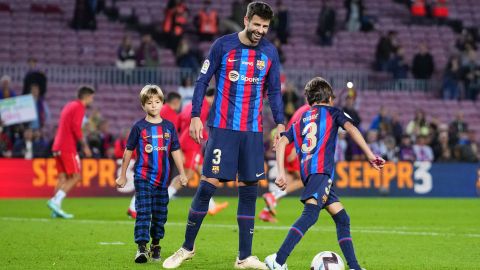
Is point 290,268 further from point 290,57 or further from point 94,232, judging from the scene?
point 290,57

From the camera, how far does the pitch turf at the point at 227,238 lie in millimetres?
10500

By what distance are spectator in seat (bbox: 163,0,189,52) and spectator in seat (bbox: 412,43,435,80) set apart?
22.5ft

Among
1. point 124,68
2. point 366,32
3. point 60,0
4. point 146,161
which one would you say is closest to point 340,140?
point 124,68

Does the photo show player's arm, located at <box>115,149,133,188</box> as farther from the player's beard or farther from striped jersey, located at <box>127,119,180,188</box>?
the player's beard

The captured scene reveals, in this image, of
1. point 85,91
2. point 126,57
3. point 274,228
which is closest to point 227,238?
point 274,228

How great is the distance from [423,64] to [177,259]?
22.5 meters

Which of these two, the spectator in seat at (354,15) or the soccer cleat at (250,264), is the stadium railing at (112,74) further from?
the soccer cleat at (250,264)

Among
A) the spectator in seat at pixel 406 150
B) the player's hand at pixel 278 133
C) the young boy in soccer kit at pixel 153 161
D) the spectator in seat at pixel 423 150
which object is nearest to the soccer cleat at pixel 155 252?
the young boy in soccer kit at pixel 153 161

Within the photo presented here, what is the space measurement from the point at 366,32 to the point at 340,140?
8.61 m

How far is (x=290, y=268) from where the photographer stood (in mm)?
9945

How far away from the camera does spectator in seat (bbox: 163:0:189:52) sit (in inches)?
1176

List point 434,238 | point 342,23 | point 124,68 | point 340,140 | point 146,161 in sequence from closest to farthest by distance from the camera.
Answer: point 146,161 < point 434,238 < point 340,140 < point 124,68 < point 342,23

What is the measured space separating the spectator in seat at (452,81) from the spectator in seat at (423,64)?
0.54m

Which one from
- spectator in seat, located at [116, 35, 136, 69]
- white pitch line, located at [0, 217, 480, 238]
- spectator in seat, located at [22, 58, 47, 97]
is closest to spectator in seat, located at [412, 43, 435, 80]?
spectator in seat, located at [116, 35, 136, 69]
